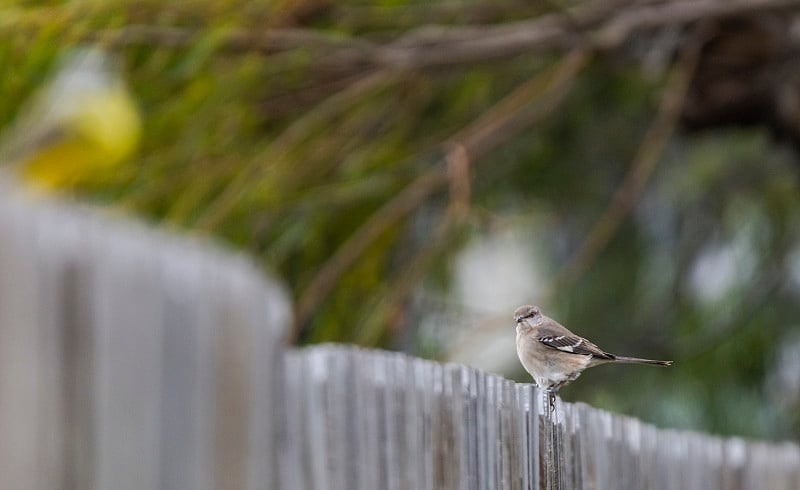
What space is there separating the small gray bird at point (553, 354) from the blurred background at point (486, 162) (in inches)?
37.3

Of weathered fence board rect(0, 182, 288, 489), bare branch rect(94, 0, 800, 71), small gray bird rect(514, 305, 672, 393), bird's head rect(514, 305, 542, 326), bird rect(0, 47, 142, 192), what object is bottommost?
weathered fence board rect(0, 182, 288, 489)

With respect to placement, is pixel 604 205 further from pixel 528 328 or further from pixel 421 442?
pixel 421 442

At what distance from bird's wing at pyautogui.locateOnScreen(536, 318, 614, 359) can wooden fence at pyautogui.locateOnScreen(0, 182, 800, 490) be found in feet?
2.11

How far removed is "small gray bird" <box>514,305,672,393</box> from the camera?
3.34 meters

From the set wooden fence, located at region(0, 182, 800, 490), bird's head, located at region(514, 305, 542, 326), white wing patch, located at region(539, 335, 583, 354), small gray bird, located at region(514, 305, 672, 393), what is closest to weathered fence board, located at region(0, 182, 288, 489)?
wooden fence, located at region(0, 182, 800, 490)

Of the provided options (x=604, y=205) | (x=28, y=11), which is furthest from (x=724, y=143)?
(x=28, y=11)

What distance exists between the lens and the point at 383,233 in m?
5.66

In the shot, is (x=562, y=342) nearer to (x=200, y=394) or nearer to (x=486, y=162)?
(x=200, y=394)

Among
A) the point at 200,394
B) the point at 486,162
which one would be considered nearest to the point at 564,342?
the point at 200,394

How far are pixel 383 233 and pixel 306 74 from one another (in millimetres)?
876

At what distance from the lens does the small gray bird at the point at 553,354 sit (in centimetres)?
334

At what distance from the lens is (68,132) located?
4.86 m

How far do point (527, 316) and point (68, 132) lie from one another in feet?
6.65

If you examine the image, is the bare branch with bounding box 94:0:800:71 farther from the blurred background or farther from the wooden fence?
the wooden fence
